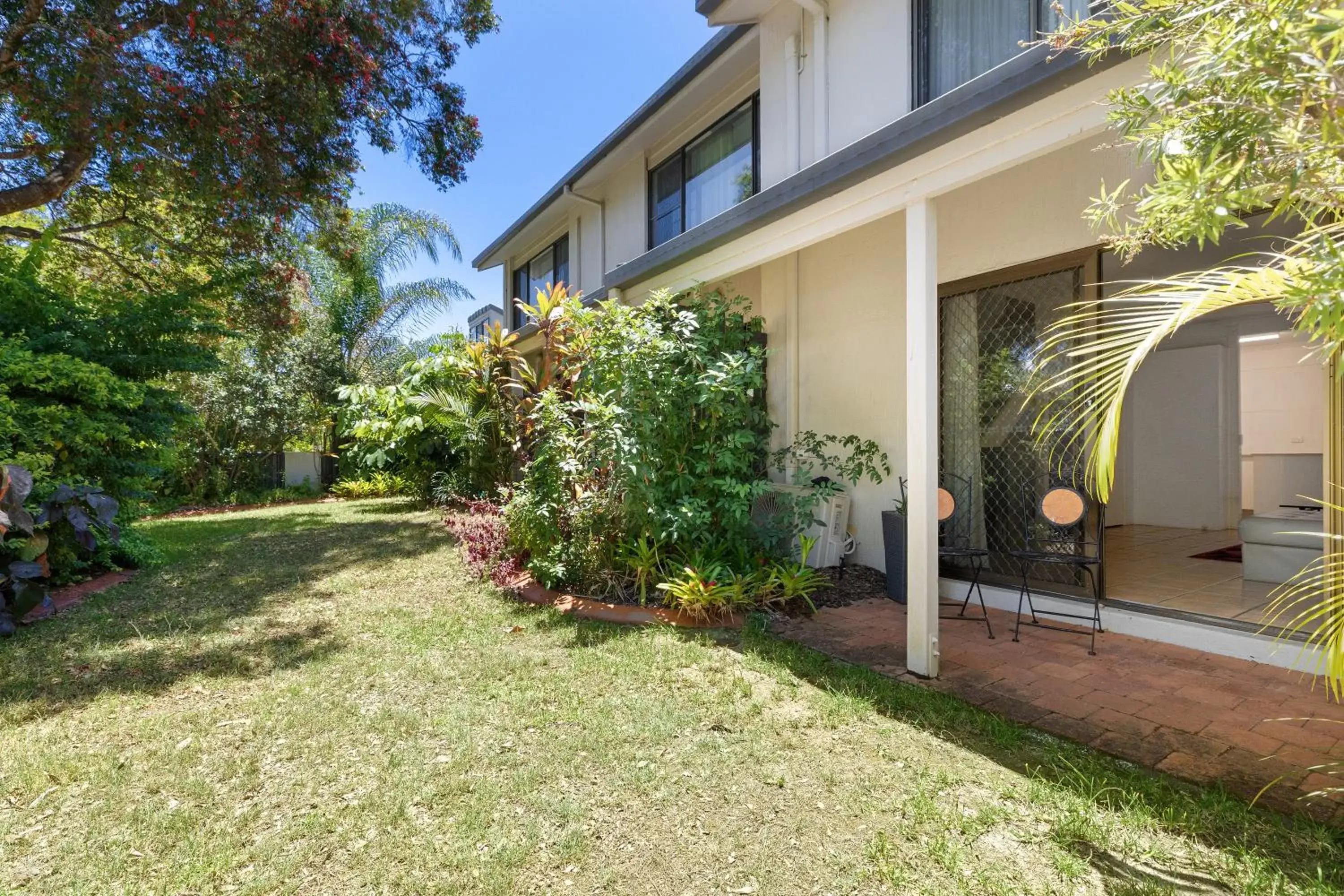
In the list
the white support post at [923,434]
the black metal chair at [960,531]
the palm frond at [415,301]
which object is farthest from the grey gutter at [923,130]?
the palm frond at [415,301]

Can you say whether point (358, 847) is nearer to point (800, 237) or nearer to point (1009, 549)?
point (800, 237)

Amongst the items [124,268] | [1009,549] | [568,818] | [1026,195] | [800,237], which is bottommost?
[568,818]

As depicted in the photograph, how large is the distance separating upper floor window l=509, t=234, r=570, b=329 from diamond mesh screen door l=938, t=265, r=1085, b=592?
7.58m

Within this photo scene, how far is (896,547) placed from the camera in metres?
4.96

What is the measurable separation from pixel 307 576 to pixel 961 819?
5898 millimetres

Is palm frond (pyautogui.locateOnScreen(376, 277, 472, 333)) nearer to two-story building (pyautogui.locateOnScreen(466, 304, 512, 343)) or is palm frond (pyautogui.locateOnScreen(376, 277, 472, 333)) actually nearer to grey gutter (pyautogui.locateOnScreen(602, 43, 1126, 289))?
two-story building (pyautogui.locateOnScreen(466, 304, 512, 343))

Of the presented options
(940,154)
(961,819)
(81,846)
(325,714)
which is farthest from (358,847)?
(940,154)

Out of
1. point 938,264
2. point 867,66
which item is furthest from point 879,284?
point 867,66

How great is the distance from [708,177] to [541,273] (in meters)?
6.00

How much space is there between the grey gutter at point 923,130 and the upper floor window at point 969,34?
20.5 inches

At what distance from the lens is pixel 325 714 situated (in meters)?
3.04

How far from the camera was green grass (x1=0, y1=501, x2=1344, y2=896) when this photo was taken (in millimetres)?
1958

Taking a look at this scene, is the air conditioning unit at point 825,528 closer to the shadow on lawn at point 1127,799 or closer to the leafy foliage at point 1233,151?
the shadow on lawn at point 1127,799

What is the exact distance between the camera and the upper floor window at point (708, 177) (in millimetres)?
6977
